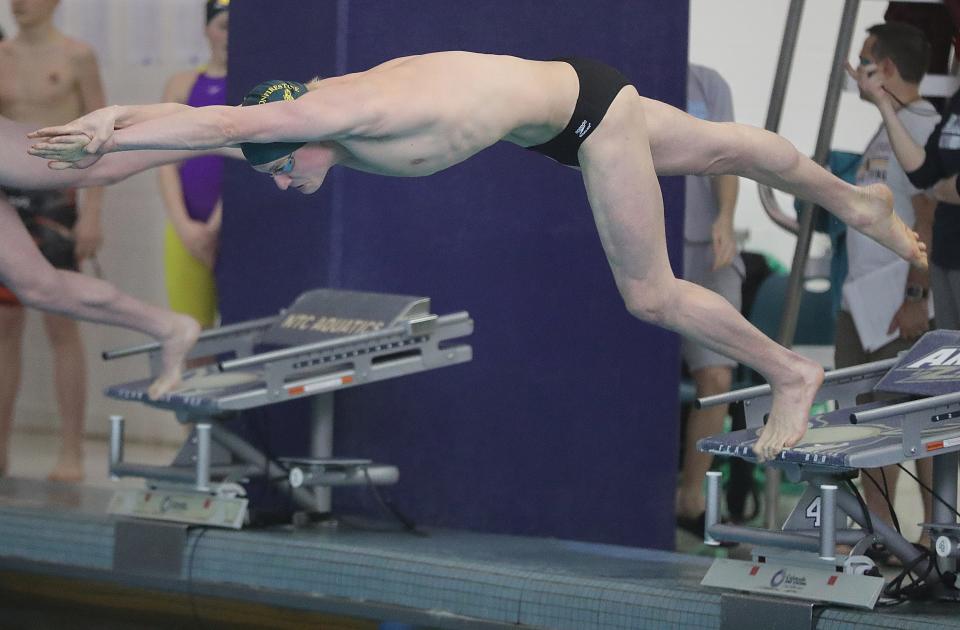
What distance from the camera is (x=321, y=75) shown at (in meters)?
5.39

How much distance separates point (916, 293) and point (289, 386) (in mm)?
2198

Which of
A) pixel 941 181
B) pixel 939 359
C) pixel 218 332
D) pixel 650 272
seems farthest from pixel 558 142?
pixel 218 332

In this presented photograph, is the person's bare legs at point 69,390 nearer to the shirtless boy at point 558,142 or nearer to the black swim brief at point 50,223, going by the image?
the black swim brief at point 50,223

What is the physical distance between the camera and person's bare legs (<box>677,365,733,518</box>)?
5.82 meters

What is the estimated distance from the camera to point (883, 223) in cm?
415

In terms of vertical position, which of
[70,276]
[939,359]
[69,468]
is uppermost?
[70,276]

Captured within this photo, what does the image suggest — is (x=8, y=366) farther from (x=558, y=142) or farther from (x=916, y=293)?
(x=916, y=293)

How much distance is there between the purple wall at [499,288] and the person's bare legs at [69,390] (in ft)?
3.86

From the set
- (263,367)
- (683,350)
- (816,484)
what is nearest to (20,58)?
(263,367)

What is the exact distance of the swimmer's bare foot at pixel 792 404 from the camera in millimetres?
3996

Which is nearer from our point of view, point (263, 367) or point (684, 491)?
point (263, 367)

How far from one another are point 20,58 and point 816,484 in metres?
4.31

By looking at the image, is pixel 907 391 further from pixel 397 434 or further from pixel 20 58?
pixel 20 58

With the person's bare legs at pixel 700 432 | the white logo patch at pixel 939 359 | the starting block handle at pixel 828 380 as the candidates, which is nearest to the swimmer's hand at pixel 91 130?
the starting block handle at pixel 828 380
